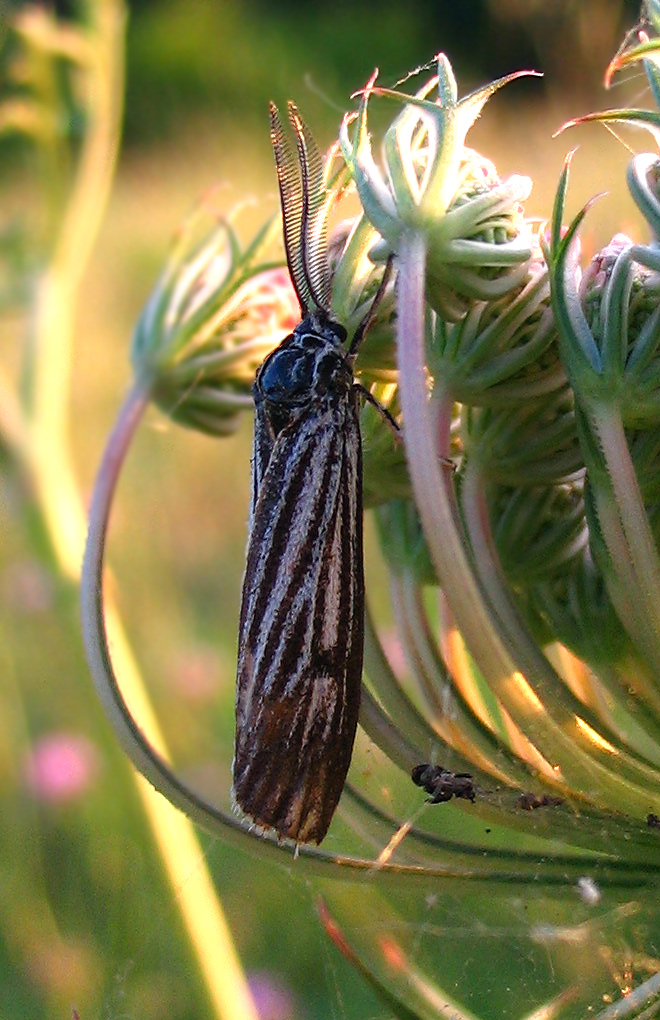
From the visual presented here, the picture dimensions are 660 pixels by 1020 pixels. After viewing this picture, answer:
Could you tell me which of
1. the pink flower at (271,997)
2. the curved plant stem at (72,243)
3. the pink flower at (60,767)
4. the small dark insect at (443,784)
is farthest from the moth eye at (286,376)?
the pink flower at (60,767)

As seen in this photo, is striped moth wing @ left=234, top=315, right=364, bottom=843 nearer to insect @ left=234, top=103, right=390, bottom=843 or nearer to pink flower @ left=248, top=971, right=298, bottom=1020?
insect @ left=234, top=103, right=390, bottom=843

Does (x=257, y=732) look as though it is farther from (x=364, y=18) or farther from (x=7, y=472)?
(x=364, y=18)

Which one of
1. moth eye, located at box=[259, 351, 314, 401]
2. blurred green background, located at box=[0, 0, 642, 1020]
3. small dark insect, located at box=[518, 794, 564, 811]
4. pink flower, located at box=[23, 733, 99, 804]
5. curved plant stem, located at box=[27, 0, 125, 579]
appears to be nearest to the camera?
small dark insect, located at box=[518, 794, 564, 811]

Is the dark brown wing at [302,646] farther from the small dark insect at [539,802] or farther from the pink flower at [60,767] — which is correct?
the pink flower at [60,767]

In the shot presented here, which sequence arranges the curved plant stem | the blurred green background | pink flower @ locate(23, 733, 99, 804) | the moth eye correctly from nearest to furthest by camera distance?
1. the moth eye
2. the blurred green background
3. the curved plant stem
4. pink flower @ locate(23, 733, 99, 804)

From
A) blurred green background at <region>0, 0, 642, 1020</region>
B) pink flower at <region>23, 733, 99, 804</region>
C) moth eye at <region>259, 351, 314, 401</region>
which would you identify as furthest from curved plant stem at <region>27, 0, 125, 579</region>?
moth eye at <region>259, 351, 314, 401</region>

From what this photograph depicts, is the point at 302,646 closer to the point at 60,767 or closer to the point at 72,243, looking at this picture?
the point at 72,243

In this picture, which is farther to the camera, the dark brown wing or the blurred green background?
the blurred green background

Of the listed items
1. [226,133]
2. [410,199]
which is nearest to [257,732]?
[410,199]
